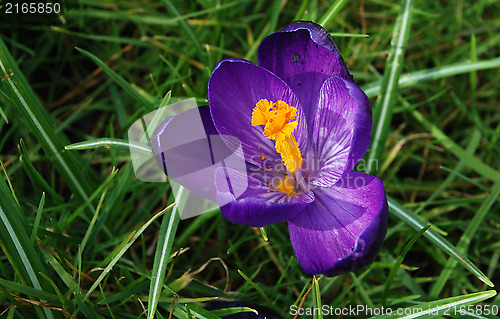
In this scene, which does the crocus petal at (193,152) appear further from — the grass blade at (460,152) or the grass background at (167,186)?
the grass blade at (460,152)

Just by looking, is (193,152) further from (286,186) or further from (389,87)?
(389,87)

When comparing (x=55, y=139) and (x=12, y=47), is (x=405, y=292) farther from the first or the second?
(x=12, y=47)

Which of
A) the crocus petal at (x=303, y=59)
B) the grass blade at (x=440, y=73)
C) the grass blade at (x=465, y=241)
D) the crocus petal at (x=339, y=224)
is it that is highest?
the crocus petal at (x=303, y=59)

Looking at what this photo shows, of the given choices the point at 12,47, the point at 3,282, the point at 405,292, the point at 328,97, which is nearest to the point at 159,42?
the point at 12,47

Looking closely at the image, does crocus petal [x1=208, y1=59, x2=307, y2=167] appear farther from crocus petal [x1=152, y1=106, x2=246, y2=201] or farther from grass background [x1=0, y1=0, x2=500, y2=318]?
grass background [x1=0, y1=0, x2=500, y2=318]

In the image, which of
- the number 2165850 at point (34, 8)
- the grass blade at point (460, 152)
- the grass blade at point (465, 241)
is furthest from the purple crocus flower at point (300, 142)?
the number 2165850 at point (34, 8)

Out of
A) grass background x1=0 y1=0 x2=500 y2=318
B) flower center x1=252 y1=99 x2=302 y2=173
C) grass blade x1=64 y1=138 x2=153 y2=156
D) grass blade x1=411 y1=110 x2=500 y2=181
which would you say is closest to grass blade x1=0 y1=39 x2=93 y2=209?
grass background x1=0 y1=0 x2=500 y2=318

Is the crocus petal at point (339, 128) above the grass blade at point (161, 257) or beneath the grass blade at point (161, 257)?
above
